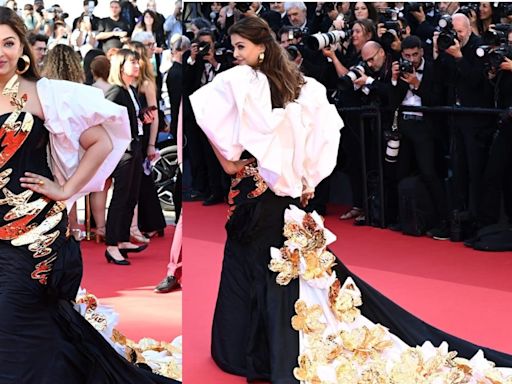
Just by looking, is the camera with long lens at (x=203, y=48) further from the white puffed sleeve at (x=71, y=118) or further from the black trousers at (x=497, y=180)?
the white puffed sleeve at (x=71, y=118)

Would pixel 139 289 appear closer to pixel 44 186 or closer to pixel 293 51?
pixel 44 186

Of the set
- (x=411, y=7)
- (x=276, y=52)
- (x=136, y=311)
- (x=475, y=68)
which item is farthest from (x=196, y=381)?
(x=411, y=7)

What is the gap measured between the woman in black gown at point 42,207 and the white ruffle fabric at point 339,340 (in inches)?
Result: 33.3

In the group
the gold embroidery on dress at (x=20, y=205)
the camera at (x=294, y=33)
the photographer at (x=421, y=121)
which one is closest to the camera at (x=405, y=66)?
the photographer at (x=421, y=121)

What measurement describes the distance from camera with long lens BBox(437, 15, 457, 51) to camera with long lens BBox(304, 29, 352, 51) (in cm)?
Answer: 106

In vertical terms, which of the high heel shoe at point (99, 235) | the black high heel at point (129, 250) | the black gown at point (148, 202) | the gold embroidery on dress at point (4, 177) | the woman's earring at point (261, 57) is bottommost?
the black high heel at point (129, 250)

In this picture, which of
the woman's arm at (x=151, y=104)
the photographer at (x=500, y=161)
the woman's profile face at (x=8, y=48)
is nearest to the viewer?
the woman's profile face at (x=8, y=48)

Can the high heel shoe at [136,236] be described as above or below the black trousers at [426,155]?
above

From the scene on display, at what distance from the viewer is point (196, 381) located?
3836mm

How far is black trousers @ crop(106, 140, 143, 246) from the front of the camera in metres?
3.79

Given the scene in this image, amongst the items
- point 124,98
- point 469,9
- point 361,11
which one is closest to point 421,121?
point 469,9

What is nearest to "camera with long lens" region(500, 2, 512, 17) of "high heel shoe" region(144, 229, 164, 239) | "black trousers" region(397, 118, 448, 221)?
"black trousers" region(397, 118, 448, 221)

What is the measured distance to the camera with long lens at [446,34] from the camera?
6320 mm

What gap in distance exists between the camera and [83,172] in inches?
119
